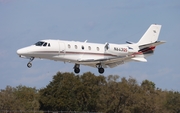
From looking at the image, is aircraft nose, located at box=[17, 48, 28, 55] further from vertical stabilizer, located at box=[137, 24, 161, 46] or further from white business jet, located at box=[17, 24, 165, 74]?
vertical stabilizer, located at box=[137, 24, 161, 46]

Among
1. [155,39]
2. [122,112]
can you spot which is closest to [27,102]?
[122,112]

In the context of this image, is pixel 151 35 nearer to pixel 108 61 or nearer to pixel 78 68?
pixel 108 61

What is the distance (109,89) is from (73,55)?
54.3 meters

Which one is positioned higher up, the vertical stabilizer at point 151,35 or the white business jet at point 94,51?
the vertical stabilizer at point 151,35

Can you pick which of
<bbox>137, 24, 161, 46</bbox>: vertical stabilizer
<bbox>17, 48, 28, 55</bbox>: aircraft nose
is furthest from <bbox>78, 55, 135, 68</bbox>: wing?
<bbox>17, 48, 28, 55</bbox>: aircraft nose

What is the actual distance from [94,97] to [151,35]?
48083mm

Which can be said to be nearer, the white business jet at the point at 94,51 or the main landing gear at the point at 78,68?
the white business jet at the point at 94,51

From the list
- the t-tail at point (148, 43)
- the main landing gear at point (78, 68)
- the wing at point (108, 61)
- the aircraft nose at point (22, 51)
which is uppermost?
the t-tail at point (148, 43)

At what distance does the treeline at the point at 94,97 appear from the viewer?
119500 millimetres

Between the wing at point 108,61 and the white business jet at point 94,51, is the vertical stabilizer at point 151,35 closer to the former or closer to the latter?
the white business jet at point 94,51

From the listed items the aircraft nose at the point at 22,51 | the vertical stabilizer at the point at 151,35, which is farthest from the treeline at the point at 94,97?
the aircraft nose at the point at 22,51

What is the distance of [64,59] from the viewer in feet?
232

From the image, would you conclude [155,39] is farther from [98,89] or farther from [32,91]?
[32,91]

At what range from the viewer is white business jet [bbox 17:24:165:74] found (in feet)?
227
